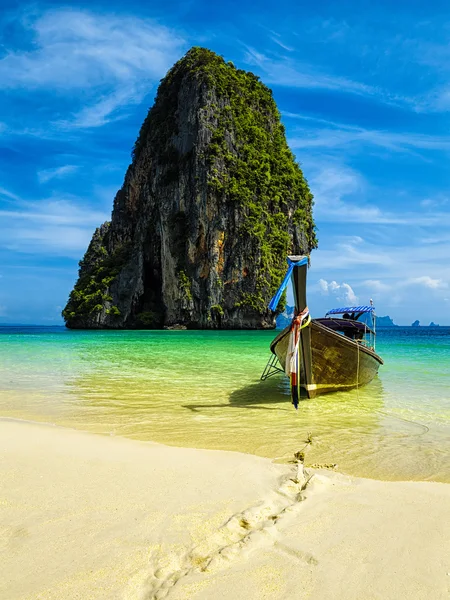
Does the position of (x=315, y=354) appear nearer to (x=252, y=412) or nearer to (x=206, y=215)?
(x=252, y=412)

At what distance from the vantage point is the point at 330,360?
8.98m

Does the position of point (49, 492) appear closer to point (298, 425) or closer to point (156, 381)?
point (298, 425)

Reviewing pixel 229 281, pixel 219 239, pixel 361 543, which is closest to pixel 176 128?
pixel 219 239

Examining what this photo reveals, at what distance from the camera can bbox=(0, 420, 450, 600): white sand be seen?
2135mm

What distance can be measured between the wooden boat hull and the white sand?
15.6ft

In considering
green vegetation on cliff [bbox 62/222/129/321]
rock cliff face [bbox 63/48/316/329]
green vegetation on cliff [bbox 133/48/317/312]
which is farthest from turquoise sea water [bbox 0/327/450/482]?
green vegetation on cliff [bbox 62/222/129/321]

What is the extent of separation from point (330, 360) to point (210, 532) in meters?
6.72

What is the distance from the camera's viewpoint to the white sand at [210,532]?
84.0 inches

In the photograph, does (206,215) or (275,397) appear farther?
(206,215)

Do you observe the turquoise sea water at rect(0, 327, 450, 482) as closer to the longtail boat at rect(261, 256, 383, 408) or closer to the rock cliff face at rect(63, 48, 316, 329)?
the longtail boat at rect(261, 256, 383, 408)

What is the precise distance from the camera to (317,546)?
2.53m

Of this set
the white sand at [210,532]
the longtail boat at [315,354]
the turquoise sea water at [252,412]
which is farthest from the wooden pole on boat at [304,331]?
the white sand at [210,532]

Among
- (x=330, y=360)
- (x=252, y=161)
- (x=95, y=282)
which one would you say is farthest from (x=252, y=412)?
(x=95, y=282)

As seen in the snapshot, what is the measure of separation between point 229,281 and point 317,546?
45.3m
